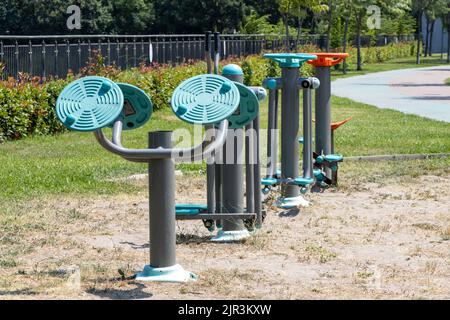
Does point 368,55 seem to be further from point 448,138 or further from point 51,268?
point 51,268

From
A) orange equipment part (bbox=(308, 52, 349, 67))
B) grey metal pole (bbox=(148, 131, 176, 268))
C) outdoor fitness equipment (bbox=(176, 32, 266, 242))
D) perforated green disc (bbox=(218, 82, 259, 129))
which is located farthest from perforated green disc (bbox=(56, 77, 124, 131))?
orange equipment part (bbox=(308, 52, 349, 67))

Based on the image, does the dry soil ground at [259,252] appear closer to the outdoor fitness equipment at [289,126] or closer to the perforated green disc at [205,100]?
the outdoor fitness equipment at [289,126]

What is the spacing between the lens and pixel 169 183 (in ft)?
19.0

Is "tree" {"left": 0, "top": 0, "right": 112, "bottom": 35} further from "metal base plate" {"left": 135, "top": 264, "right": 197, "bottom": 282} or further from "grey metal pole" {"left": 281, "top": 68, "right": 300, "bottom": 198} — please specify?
"metal base plate" {"left": 135, "top": 264, "right": 197, "bottom": 282}

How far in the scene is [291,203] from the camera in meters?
8.75

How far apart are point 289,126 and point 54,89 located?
875 centimetres

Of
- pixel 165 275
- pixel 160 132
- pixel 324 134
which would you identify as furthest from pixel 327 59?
pixel 165 275

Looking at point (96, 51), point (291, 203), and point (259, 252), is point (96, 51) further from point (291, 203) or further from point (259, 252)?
point (259, 252)

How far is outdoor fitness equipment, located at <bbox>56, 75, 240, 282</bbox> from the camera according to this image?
561 centimetres

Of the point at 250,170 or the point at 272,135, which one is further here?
the point at 272,135

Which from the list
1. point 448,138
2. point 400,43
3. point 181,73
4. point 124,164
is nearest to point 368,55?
point 400,43

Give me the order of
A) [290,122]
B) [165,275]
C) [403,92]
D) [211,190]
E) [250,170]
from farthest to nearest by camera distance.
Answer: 1. [403,92]
2. [290,122]
3. [250,170]
4. [211,190]
5. [165,275]

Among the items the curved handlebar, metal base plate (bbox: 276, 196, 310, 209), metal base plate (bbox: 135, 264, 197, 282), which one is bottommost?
metal base plate (bbox: 276, 196, 310, 209)

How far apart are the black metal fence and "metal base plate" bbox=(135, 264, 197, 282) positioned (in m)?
11.3
